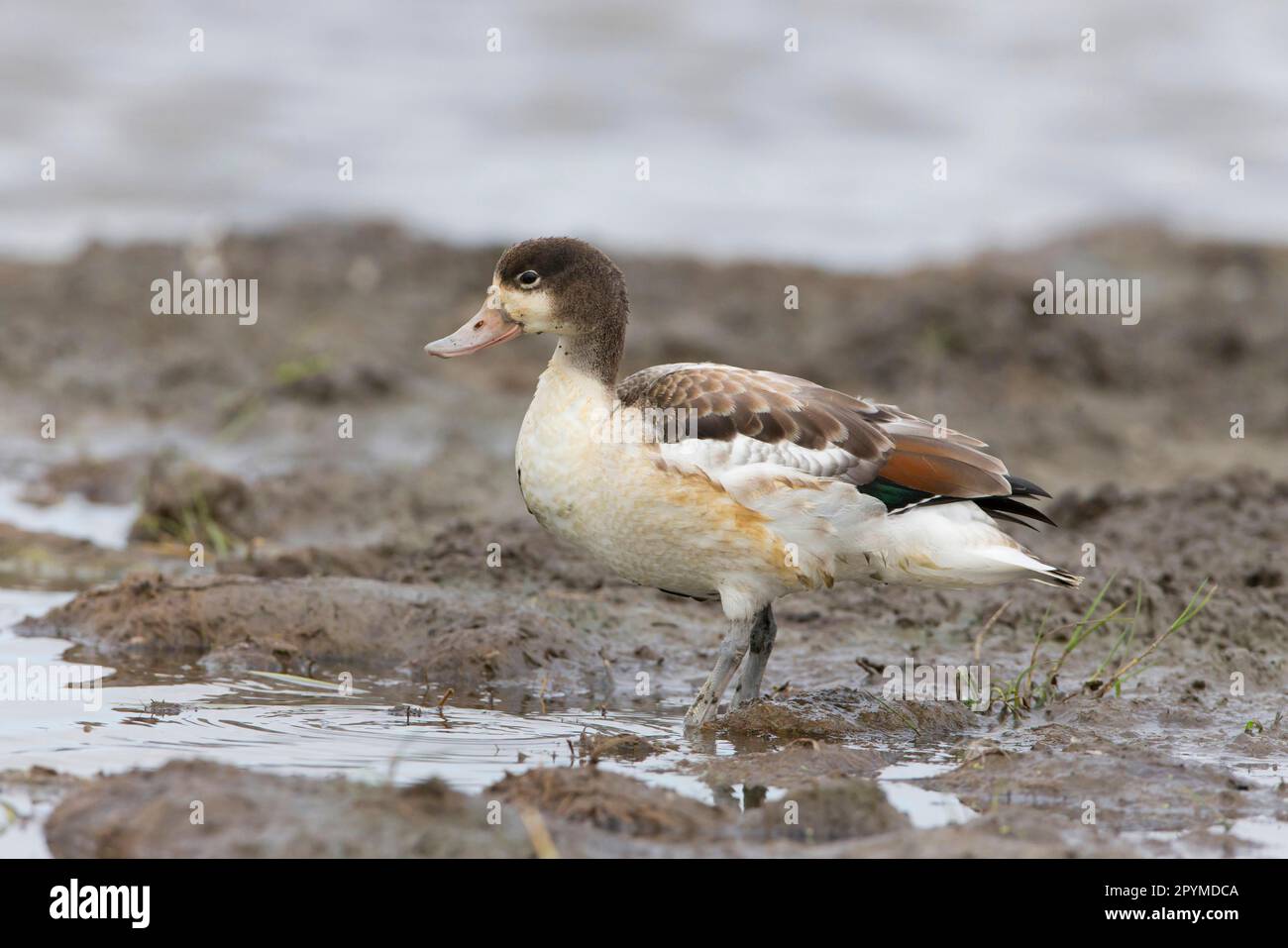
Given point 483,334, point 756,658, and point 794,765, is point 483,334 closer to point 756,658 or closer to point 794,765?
point 756,658

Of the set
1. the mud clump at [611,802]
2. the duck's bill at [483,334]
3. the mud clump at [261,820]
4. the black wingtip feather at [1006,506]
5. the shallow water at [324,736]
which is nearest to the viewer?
the mud clump at [261,820]

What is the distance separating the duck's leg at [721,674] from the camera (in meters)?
6.05

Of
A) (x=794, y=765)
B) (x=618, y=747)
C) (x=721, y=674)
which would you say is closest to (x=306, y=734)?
(x=618, y=747)

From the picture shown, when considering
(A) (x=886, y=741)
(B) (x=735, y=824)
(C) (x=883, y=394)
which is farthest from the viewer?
(C) (x=883, y=394)

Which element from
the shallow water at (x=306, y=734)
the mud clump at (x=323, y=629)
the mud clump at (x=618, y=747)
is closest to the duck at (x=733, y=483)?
the mud clump at (x=618, y=747)

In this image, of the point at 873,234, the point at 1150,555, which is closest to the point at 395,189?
the point at 873,234

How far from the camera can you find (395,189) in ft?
56.4

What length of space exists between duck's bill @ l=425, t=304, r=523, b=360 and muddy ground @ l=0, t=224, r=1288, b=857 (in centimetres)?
129

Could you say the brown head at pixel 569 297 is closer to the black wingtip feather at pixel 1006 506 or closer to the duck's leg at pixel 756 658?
the duck's leg at pixel 756 658

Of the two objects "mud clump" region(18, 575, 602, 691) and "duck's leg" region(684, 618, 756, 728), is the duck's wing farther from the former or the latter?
"mud clump" region(18, 575, 602, 691)

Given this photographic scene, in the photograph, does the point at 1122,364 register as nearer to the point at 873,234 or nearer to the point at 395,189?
the point at 873,234

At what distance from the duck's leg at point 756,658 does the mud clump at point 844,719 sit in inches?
4.4

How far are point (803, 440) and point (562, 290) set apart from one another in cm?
114
